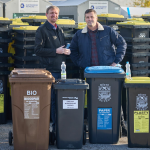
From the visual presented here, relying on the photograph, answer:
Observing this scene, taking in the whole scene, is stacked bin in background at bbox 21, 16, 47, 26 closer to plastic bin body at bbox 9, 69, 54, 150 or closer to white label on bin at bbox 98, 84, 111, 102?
plastic bin body at bbox 9, 69, 54, 150

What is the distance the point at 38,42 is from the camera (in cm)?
544

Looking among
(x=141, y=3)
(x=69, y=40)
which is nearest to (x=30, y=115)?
(x=69, y=40)

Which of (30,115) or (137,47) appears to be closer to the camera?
(30,115)

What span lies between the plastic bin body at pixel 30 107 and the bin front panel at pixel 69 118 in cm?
21

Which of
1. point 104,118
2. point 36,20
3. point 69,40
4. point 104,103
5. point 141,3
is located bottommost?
point 104,118

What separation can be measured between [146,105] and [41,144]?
5.49 feet

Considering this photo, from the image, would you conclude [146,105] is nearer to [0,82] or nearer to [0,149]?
[0,149]

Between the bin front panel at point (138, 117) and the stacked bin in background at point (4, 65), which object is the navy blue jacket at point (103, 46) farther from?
the stacked bin in background at point (4, 65)

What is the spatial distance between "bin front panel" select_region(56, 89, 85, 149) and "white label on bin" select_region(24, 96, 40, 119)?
0.33m

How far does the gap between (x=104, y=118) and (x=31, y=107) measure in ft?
3.84

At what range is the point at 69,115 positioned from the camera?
4.85m

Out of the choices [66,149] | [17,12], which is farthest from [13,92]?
[17,12]

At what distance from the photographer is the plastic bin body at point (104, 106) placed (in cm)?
498

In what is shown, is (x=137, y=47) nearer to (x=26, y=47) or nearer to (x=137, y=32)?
(x=137, y=32)
